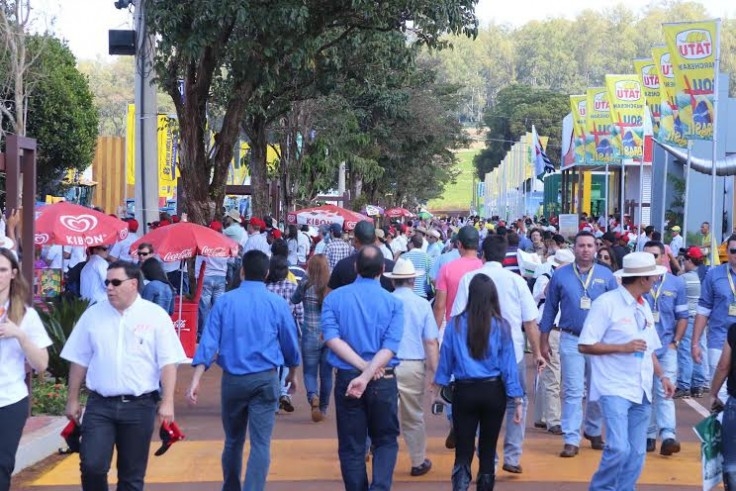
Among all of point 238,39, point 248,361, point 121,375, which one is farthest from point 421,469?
point 238,39

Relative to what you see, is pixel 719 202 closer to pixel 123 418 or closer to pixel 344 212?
pixel 344 212

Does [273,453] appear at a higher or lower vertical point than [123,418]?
lower

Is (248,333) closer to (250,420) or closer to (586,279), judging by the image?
(250,420)

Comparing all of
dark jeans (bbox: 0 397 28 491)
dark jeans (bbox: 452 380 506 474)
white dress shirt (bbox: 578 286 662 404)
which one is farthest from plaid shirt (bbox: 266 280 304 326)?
dark jeans (bbox: 0 397 28 491)

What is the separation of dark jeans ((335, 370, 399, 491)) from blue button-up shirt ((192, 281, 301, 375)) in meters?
0.48

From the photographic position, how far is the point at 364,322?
8.15 metres

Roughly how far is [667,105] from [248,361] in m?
16.4

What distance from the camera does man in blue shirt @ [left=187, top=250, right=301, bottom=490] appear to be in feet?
26.9

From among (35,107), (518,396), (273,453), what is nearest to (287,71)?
(273,453)

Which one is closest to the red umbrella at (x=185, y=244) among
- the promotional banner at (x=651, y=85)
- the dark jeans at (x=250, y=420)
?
the dark jeans at (x=250, y=420)

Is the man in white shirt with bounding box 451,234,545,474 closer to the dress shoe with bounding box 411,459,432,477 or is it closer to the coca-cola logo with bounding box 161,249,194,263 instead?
the dress shoe with bounding box 411,459,432,477

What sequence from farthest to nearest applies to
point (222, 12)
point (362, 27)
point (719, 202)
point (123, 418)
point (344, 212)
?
point (719, 202), point (344, 212), point (362, 27), point (222, 12), point (123, 418)

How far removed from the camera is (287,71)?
22.4 metres

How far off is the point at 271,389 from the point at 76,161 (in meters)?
41.3
